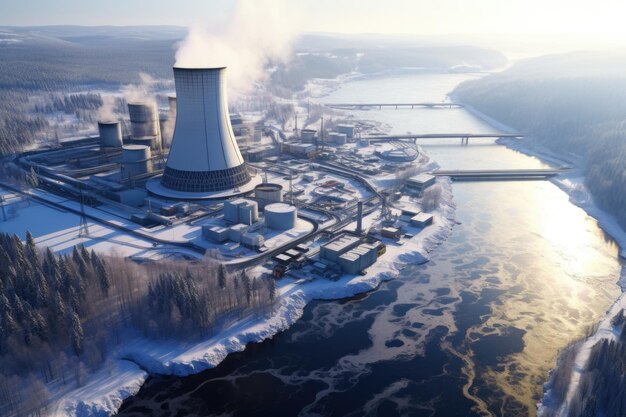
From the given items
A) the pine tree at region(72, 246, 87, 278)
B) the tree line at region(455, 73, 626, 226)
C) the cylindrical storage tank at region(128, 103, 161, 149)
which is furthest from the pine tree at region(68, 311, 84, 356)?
the tree line at region(455, 73, 626, 226)

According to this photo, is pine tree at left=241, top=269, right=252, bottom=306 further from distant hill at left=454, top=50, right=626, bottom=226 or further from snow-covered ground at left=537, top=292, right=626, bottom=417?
distant hill at left=454, top=50, right=626, bottom=226

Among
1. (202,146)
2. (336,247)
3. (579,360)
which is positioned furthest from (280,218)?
(579,360)

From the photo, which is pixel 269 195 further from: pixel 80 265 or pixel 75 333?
pixel 75 333

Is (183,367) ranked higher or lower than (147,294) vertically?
lower

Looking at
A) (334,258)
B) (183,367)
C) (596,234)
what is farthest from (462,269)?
(183,367)

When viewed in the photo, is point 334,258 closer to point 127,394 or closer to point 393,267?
point 393,267

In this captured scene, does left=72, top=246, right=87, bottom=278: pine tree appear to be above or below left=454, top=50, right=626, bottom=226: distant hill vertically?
below
